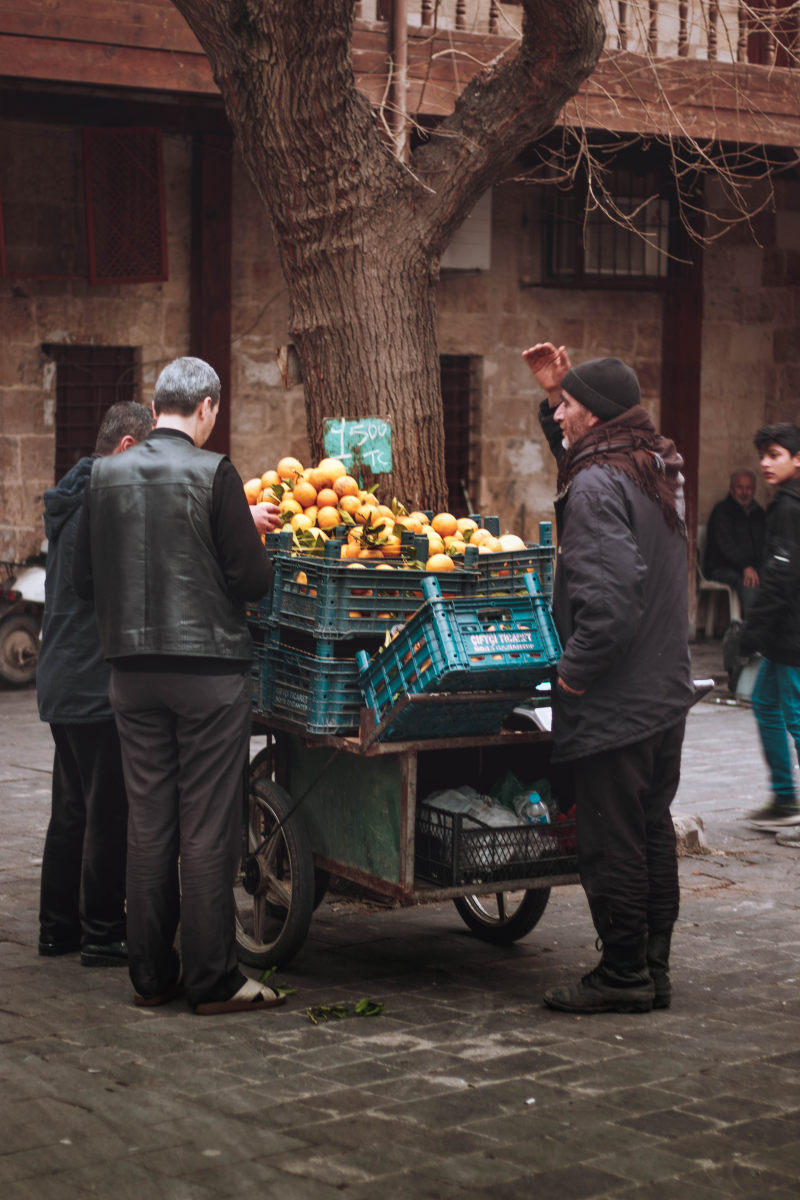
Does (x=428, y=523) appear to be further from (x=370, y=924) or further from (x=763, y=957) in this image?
(x=763, y=957)

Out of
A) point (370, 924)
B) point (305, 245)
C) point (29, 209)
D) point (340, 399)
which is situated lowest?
point (370, 924)

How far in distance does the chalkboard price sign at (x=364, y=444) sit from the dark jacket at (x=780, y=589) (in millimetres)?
2190

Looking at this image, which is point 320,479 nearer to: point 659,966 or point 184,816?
point 184,816

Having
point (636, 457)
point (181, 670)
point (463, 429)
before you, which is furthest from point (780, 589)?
point (463, 429)

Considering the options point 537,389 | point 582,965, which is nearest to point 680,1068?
point 582,965

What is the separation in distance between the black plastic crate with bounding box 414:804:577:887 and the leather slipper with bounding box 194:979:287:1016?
0.60m

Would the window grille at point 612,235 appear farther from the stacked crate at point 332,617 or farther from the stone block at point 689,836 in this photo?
the stacked crate at point 332,617

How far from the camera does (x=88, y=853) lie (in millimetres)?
5668

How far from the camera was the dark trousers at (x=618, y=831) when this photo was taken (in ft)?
16.6

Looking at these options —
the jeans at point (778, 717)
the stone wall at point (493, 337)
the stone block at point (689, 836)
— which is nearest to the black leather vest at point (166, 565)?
the stone block at point (689, 836)

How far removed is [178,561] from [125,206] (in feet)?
29.2

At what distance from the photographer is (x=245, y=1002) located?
5164 millimetres

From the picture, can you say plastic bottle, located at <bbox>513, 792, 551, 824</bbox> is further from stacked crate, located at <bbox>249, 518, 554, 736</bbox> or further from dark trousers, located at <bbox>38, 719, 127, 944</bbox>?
dark trousers, located at <bbox>38, 719, 127, 944</bbox>

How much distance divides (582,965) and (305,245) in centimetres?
321
